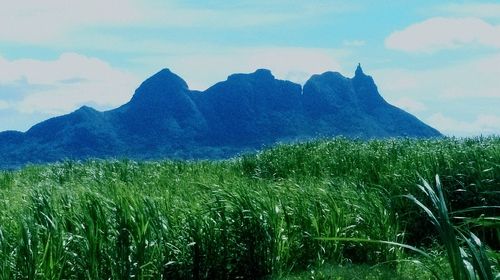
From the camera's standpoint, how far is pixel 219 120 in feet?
466

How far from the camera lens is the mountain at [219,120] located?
134 meters

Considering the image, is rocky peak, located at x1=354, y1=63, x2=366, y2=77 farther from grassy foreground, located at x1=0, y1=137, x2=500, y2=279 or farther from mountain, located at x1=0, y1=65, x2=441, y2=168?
grassy foreground, located at x1=0, y1=137, x2=500, y2=279

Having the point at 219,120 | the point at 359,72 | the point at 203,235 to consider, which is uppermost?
the point at 359,72

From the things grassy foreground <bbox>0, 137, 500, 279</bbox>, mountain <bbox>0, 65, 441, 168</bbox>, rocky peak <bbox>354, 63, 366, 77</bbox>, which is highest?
rocky peak <bbox>354, 63, 366, 77</bbox>

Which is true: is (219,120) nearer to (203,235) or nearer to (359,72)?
(359,72)

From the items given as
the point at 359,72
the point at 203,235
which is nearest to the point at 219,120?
the point at 359,72

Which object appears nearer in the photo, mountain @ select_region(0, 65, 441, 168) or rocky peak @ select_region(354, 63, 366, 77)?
mountain @ select_region(0, 65, 441, 168)

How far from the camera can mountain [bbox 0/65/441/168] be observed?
13375 cm

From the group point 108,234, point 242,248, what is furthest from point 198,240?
point 108,234

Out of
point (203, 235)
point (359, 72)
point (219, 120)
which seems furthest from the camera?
point (359, 72)

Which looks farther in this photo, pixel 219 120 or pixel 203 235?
pixel 219 120

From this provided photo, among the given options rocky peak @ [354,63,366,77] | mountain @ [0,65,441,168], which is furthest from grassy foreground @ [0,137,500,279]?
rocky peak @ [354,63,366,77]

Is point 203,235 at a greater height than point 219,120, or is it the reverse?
point 219,120

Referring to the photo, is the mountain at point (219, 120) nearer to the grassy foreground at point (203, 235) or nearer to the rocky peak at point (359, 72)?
the rocky peak at point (359, 72)
